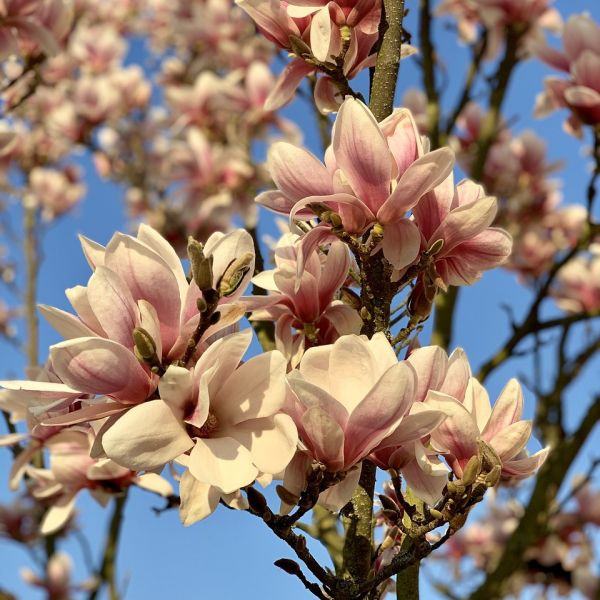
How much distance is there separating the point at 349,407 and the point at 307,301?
7.2 inches

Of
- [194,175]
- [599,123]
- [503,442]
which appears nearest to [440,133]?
[599,123]

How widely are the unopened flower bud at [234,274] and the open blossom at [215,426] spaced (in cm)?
4

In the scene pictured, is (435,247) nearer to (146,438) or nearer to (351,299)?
(351,299)

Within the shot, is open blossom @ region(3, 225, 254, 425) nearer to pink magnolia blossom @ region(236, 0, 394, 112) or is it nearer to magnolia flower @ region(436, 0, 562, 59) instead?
pink magnolia blossom @ region(236, 0, 394, 112)

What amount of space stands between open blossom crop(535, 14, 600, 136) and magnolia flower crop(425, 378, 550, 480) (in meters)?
0.87

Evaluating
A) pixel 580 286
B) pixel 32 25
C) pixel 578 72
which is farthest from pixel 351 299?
pixel 580 286

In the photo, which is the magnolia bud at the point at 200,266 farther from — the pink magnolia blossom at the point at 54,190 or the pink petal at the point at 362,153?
the pink magnolia blossom at the point at 54,190

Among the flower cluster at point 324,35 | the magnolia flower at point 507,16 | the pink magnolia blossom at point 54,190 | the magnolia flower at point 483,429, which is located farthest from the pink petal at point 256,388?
the pink magnolia blossom at point 54,190

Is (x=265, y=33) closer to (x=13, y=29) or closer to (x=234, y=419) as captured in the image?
(x=234, y=419)

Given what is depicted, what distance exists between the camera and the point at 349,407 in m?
0.58

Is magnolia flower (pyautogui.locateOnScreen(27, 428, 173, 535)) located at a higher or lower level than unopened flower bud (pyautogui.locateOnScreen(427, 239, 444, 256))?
lower

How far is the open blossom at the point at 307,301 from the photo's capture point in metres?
0.73

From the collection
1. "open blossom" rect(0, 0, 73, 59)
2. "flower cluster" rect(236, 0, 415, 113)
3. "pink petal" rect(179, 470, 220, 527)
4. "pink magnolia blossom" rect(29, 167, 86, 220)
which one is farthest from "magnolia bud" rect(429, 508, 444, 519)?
"pink magnolia blossom" rect(29, 167, 86, 220)

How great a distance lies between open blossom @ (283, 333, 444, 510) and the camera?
554mm
